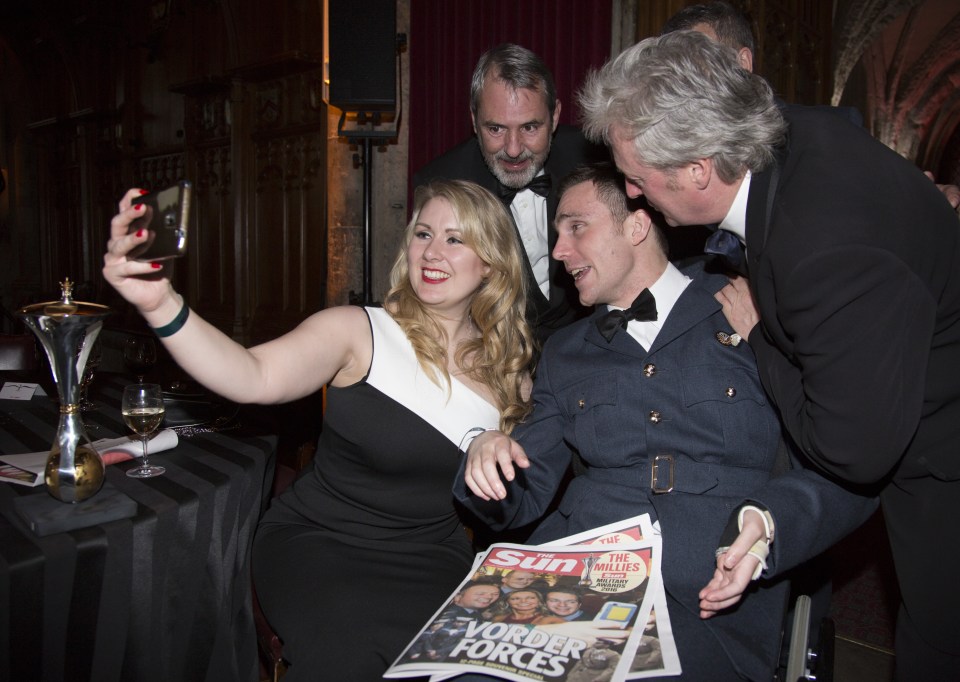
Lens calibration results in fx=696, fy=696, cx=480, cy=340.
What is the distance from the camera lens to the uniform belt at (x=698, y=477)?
1635 mm

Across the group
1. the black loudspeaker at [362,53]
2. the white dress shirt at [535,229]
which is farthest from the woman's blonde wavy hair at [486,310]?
the black loudspeaker at [362,53]

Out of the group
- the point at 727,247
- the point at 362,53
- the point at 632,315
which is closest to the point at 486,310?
the point at 632,315

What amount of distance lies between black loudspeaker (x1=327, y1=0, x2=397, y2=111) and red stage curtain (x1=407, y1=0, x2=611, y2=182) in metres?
0.75

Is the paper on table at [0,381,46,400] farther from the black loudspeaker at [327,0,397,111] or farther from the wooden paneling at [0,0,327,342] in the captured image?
the wooden paneling at [0,0,327,342]

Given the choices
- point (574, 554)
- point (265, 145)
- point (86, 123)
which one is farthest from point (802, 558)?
point (86, 123)

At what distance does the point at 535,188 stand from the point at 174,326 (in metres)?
1.68

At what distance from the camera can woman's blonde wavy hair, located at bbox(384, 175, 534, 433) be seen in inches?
80.4

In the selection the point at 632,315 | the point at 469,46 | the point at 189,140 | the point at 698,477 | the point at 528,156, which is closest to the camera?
the point at 698,477

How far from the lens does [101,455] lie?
5.69ft

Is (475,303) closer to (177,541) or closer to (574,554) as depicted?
(574,554)

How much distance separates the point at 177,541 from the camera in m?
1.50

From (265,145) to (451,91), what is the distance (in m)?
2.11

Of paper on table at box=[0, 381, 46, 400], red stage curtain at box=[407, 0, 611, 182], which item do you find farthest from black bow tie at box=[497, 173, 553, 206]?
paper on table at box=[0, 381, 46, 400]

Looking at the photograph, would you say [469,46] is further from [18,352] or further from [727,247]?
[727,247]
